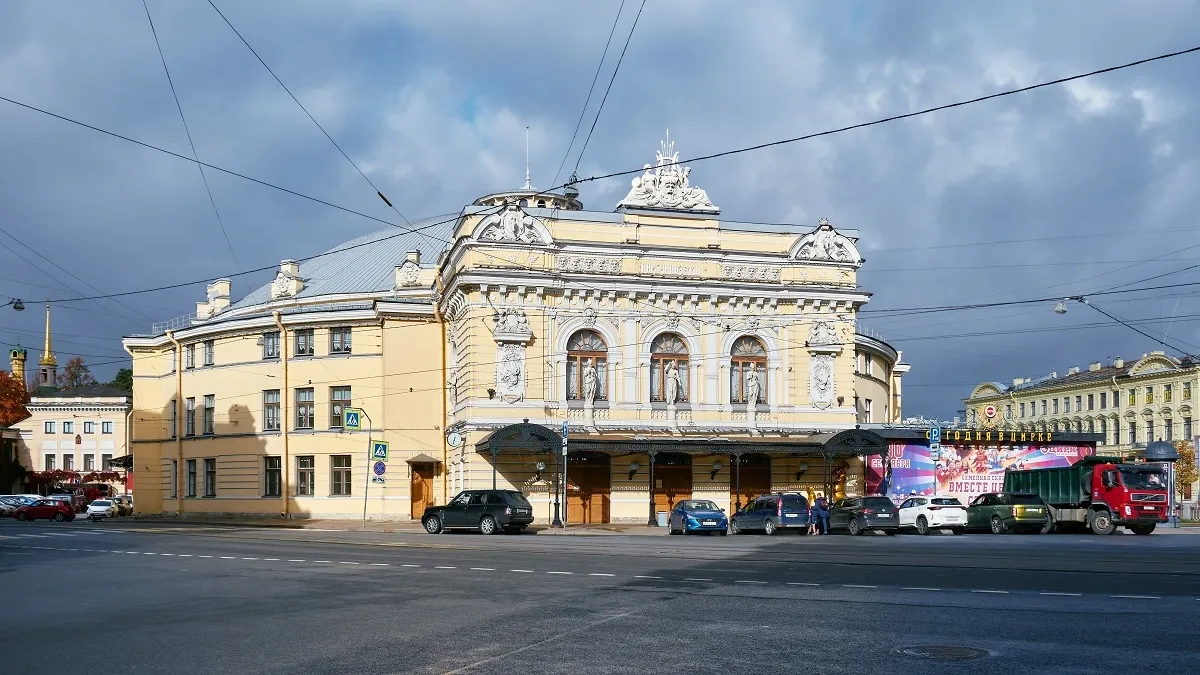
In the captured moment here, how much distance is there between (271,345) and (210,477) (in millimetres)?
8168

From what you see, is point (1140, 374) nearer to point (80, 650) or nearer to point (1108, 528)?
point (1108, 528)

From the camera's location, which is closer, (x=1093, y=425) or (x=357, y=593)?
(x=357, y=593)

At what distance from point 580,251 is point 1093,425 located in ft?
248

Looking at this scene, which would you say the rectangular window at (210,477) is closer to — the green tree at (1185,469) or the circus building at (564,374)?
the circus building at (564,374)

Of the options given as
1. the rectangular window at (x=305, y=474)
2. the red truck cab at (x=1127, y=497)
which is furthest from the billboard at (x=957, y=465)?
the rectangular window at (x=305, y=474)

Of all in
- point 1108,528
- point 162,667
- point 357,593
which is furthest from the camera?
point 1108,528

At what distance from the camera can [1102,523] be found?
40.3 m

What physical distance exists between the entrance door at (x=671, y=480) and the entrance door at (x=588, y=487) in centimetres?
216

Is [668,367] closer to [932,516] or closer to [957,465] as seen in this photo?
[932,516]

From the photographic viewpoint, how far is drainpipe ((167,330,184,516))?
2358 inches

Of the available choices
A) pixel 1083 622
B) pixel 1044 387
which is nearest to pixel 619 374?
pixel 1083 622

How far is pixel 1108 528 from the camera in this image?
131 ft

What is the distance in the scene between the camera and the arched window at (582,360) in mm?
47250

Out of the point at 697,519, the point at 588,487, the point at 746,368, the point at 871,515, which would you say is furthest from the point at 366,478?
the point at 871,515
